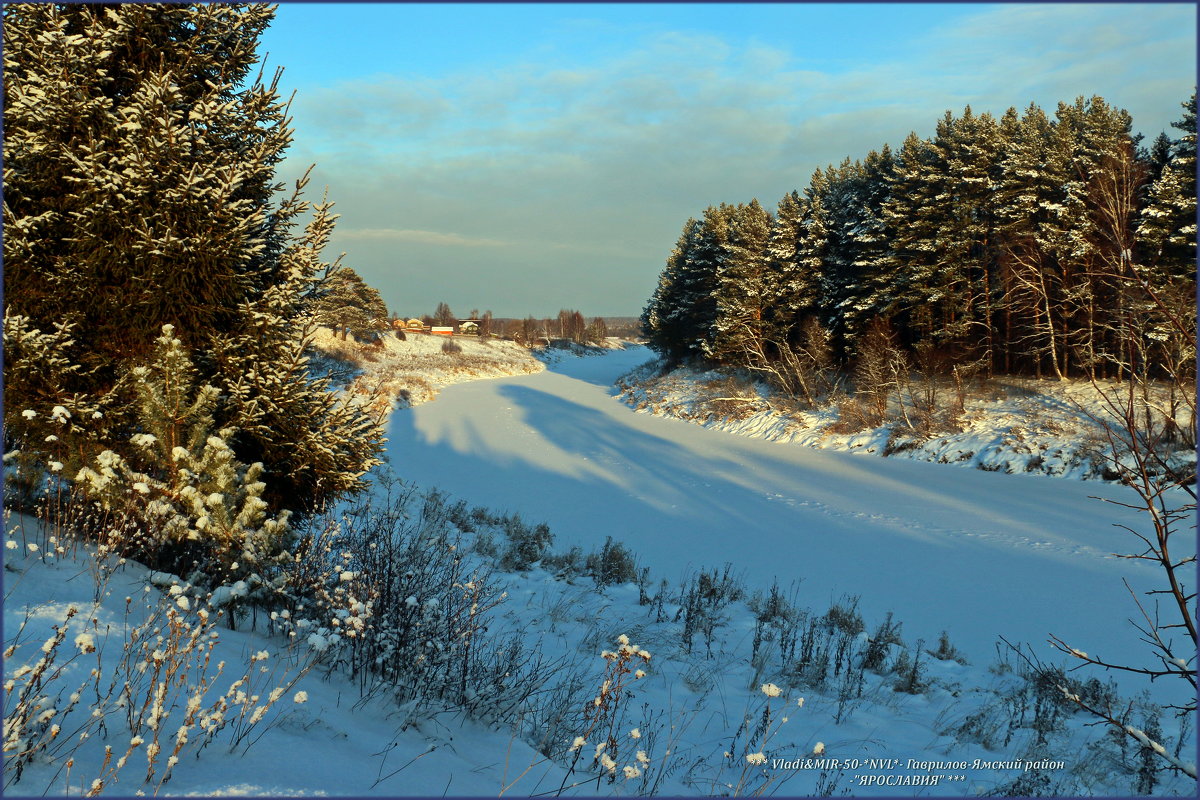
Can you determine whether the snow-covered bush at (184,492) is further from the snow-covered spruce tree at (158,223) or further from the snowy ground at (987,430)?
the snowy ground at (987,430)

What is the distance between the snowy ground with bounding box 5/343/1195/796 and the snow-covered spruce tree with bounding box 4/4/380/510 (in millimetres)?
1728

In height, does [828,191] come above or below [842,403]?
above

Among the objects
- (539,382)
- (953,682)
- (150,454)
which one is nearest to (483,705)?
(150,454)

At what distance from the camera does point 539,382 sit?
48000 millimetres

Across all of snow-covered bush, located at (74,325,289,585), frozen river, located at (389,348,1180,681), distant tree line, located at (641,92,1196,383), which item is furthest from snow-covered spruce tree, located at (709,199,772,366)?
snow-covered bush, located at (74,325,289,585)

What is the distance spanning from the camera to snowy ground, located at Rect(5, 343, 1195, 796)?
10.5 ft

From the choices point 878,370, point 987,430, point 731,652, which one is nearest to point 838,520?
point 731,652

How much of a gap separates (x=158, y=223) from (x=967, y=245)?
23844 mm

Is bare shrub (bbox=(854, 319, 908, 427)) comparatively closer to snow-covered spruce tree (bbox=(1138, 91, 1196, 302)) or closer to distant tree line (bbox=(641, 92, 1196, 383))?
distant tree line (bbox=(641, 92, 1196, 383))

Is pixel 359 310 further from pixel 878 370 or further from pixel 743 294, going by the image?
pixel 878 370

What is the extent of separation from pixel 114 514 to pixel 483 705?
10.8 ft

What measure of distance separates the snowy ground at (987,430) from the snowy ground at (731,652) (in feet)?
5.81

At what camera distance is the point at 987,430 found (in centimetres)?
2006

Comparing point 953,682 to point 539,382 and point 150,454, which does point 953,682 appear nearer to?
point 150,454
